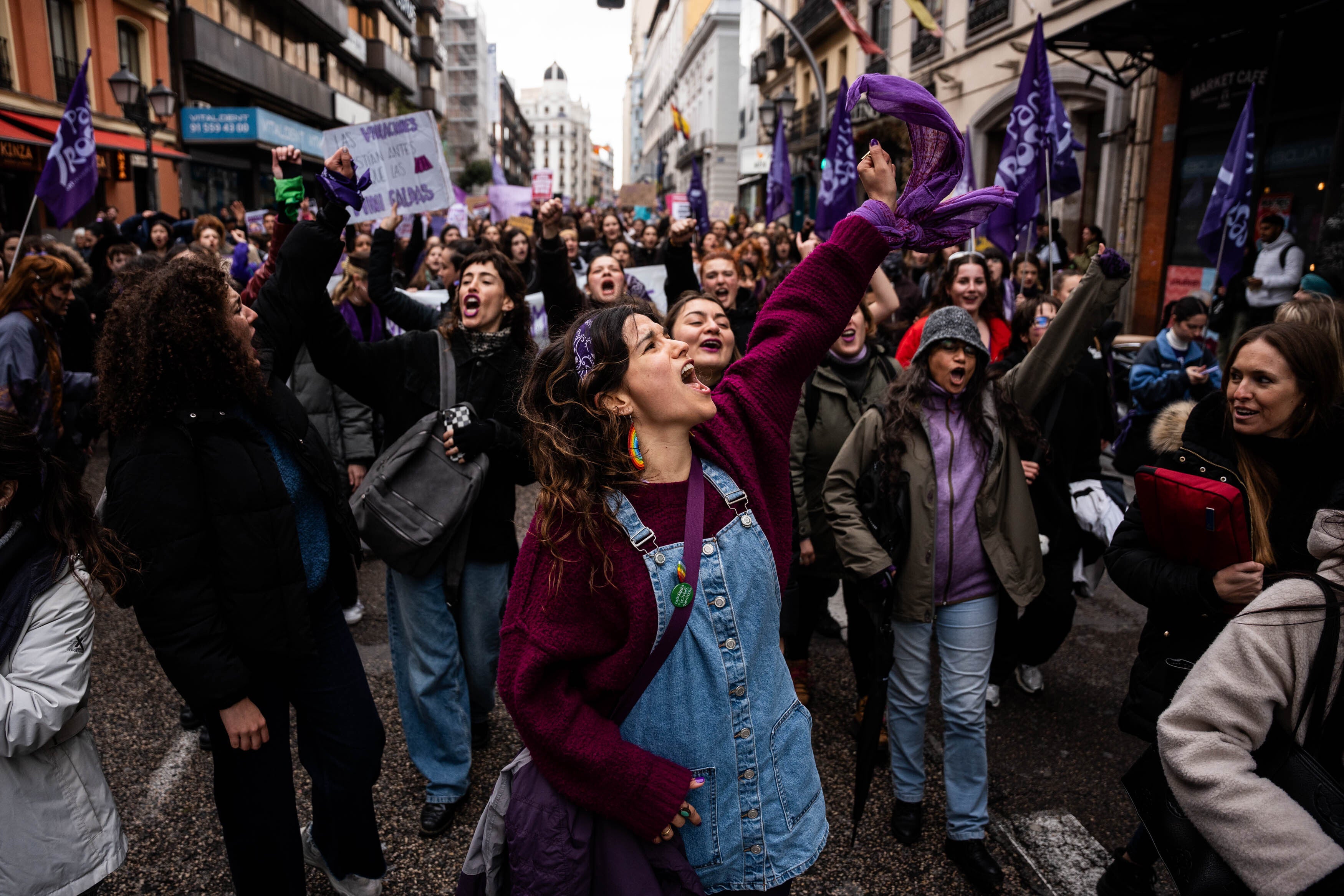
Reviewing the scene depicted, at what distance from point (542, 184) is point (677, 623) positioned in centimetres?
1550

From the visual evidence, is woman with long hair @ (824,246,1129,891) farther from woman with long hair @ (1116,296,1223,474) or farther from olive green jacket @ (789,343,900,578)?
woman with long hair @ (1116,296,1223,474)

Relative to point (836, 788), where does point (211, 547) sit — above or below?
above

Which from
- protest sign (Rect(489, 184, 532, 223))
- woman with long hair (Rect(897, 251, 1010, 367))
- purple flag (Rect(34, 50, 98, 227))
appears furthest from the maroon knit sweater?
protest sign (Rect(489, 184, 532, 223))

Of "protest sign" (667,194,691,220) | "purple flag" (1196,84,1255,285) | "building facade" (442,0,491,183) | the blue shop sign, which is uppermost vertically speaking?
"building facade" (442,0,491,183)

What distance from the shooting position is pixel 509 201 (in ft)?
49.5

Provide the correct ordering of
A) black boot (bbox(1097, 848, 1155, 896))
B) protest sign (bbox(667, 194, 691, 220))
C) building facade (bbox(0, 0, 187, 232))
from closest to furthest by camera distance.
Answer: black boot (bbox(1097, 848, 1155, 896)) → protest sign (bbox(667, 194, 691, 220)) → building facade (bbox(0, 0, 187, 232))

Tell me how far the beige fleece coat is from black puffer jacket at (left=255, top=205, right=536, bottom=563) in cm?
213

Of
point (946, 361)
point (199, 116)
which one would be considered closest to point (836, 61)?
point (199, 116)

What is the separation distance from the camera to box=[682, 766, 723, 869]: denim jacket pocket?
5.79 ft

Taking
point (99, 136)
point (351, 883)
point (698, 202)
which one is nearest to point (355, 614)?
point (351, 883)

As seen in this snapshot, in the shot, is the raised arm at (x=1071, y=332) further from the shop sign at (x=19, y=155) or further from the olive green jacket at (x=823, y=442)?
the shop sign at (x=19, y=155)

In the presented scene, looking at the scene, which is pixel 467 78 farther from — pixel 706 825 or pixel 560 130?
pixel 560 130

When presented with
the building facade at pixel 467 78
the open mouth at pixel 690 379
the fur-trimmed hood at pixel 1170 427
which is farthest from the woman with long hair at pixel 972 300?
the building facade at pixel 467 78

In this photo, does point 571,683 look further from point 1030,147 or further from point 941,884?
point 1030,147
